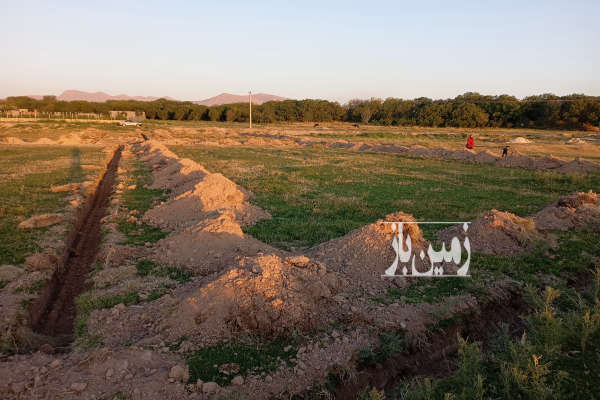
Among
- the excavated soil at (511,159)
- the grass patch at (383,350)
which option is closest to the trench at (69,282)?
the grass patch at (383,350)

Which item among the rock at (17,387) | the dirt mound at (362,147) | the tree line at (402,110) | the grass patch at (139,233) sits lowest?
the rock at (17,387)

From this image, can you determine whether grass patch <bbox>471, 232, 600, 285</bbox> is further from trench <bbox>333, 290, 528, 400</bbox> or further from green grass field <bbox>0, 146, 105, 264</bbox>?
green grass field <bbox>0, 146, 105, 264</bbox>

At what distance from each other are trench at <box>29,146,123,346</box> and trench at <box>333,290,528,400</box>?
444cm

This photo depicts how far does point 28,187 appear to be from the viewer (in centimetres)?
1545

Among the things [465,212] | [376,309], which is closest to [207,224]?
[376,309]

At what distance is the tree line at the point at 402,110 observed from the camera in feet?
224

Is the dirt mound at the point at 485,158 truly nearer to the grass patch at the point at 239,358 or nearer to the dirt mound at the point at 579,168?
the dirt mound at the point at 579,168

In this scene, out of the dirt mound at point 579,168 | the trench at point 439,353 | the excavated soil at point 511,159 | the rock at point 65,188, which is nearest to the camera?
the trench at point 439,353

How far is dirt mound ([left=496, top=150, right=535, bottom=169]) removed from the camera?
80.0ft

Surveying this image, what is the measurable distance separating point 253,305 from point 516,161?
82.3 ft

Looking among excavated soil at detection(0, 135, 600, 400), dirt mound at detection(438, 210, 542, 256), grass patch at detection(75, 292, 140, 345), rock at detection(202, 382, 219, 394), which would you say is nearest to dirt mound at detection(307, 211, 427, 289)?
excavated soil at detection(0, 135, 600, 400)

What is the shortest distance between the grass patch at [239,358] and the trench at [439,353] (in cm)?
89

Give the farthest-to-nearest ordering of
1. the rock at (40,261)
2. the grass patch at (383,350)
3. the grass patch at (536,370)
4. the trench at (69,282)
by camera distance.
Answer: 1. the rock at (40,261)
2. the trench at (69,282)
3. the grass patch at (383,350)
4. the grass patch at (536,370)

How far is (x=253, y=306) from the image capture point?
5422 mm
